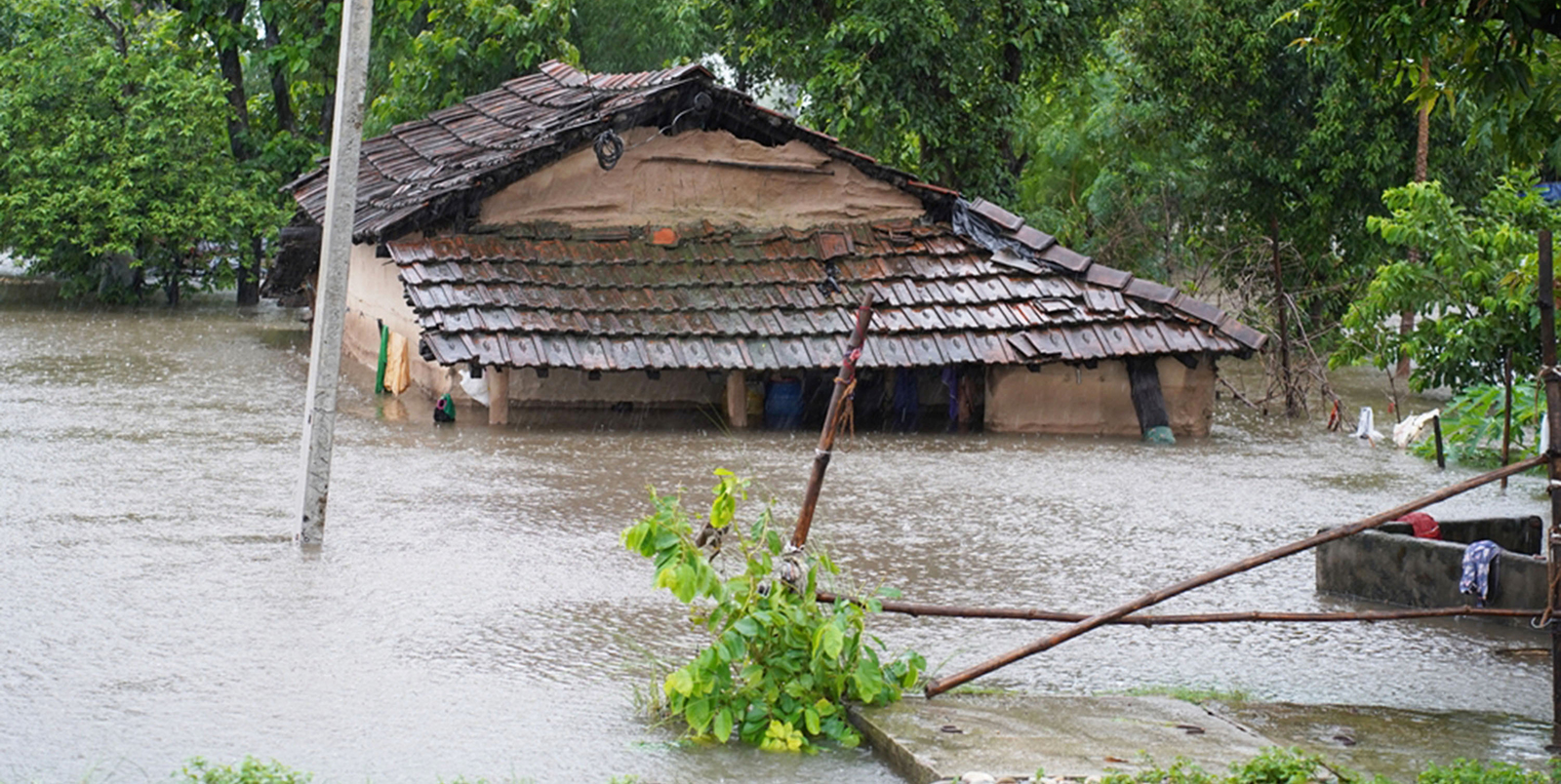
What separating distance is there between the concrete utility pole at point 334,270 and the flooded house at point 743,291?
16.2ft

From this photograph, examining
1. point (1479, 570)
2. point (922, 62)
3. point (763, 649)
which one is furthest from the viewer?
point (922, 62)

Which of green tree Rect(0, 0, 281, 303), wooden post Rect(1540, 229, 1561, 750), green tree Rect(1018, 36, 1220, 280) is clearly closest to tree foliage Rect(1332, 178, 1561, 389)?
wooden post Rect(1540, 229, 1561, 750)

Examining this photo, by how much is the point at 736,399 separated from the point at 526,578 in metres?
7.23

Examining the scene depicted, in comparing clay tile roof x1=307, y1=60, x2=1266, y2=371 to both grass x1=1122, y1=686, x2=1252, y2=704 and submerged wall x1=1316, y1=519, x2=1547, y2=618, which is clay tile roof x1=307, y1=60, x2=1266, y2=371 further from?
grass x1=1122, y1=686, x2=1252, y2=704

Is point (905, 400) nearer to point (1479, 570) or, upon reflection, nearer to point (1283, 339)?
point (1283, 339)

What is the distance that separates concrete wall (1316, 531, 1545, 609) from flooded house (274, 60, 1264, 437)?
6372mm

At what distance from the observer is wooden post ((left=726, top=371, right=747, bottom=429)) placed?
16.0m

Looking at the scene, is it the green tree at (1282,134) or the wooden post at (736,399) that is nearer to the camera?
the wooden post at (736,399)

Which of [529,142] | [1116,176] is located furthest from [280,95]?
[529,142]

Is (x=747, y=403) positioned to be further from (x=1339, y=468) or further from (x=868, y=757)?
(x=868, y=757)

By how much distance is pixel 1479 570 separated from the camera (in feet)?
27.4

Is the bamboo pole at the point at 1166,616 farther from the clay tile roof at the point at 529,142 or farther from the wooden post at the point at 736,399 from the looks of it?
the wooden post at the point at 736,399

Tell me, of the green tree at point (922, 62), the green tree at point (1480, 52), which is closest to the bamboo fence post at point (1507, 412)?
the green tree at point (1480, 52)

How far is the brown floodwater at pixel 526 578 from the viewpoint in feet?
20.0
